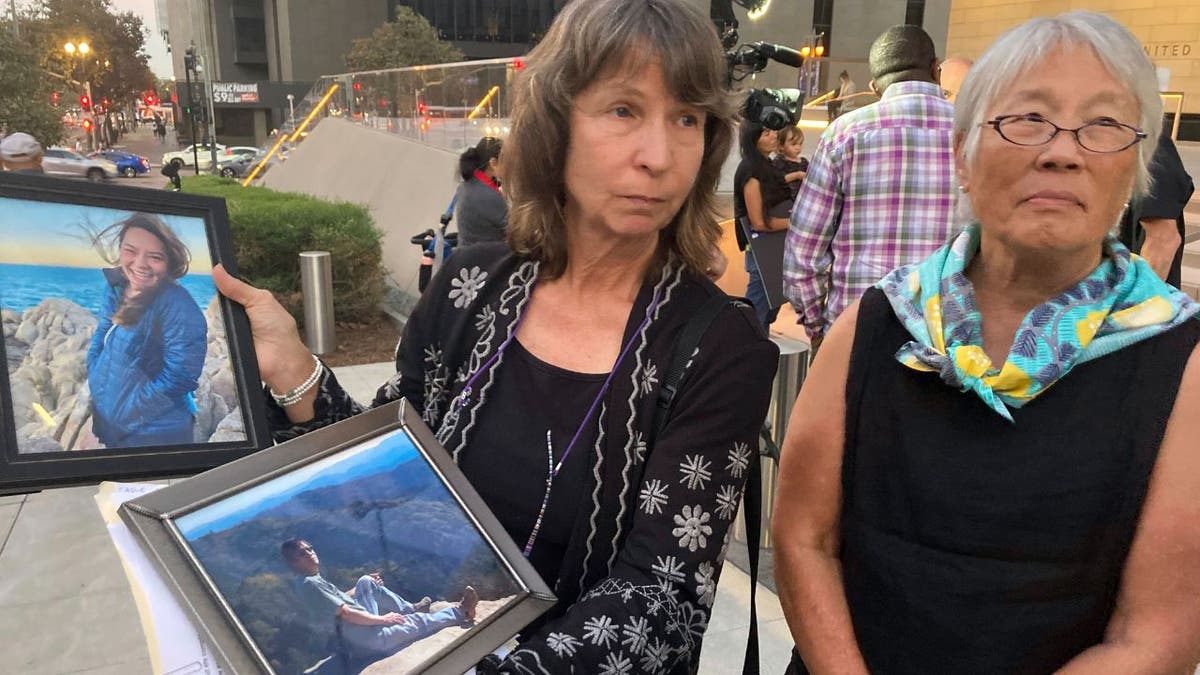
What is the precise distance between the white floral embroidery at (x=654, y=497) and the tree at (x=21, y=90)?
22078 mm

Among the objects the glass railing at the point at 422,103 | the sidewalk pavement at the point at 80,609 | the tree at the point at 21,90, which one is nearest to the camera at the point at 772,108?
the sidewalk pavement at the point at 80,609

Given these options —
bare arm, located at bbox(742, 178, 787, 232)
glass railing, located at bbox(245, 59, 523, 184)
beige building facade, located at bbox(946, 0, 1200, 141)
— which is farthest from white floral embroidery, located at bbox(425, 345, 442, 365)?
beige building facade, located at bbox(946, 0, 1200, 141)

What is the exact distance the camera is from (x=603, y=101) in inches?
54.5

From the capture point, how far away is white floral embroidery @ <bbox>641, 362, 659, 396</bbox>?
4.58ft

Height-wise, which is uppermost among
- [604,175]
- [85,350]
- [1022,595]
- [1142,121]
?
[1142,121]

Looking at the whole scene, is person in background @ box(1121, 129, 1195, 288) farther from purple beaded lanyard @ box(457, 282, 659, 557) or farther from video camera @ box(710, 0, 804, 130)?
purple beaded lanyard @ box(457, 282, 659, 557)

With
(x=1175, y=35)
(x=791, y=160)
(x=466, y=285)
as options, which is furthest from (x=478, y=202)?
(x=1175, y=35)

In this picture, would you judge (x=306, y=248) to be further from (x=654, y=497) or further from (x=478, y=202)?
(x=654, y=497)

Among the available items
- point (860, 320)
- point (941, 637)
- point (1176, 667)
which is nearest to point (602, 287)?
point (860, 320)

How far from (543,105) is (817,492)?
0.85 meters

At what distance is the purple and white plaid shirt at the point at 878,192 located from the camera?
3594 millimetres

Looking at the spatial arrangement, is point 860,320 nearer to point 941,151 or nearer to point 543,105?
point 543,105

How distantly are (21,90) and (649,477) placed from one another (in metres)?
23.4

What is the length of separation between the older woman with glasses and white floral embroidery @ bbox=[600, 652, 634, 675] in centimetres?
44
